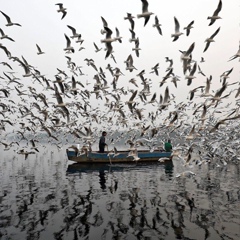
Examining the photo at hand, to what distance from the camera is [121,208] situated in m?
14.6

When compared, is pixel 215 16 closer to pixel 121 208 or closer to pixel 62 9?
pixel 62 9

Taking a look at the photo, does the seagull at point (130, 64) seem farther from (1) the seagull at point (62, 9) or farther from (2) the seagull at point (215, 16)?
(2) the seagull at point (215, 16)

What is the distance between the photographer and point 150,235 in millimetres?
11023

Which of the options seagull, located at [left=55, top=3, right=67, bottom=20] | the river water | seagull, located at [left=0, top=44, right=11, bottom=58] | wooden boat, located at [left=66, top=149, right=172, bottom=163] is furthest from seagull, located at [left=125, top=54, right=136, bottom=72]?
wooden boat, located at [left=66, top=149, right=172, bottom=163]

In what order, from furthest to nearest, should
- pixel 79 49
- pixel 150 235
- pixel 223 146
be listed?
pixel 223 146, pixel 79 49, pixel 150 235

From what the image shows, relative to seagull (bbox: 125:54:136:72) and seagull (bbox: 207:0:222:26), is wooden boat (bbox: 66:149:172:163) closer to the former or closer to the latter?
seagull (bbox: 125:54:136:72)

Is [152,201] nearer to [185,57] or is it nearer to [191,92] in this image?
[191,92]

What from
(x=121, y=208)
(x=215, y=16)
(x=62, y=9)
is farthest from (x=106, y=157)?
(x=215, y=16)

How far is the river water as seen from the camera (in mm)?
11289

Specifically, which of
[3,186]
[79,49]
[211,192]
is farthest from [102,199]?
[79,49]

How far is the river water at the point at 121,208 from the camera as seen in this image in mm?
11289

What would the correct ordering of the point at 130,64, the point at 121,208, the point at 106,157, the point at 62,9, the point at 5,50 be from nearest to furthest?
the point at 121,208 → the point at 62,9 → the point at 5,50 → the point at 130,64 → the point at 106,157

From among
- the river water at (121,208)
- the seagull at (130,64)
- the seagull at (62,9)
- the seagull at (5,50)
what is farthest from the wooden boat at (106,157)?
the seagull at (62,9)

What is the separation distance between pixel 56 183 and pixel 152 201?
9.42 meters
